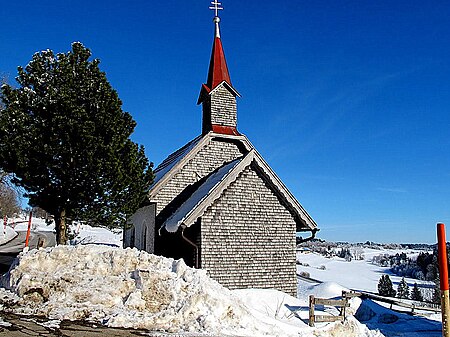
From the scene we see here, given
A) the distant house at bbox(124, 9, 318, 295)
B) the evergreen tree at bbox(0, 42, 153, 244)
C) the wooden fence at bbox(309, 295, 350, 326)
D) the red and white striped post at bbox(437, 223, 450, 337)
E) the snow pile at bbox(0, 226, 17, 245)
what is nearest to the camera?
the red and white striped post at bbox(437, 223, 450, 337)

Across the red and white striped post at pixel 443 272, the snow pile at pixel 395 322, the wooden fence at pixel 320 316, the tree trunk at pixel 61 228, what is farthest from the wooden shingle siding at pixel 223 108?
the red and white striped post at pixel 443 272

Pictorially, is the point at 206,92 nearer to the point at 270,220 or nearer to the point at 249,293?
the point at 270,220

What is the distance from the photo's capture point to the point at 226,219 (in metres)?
17.0

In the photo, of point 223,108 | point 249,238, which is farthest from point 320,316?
point 223,108

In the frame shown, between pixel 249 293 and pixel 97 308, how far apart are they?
704 cm

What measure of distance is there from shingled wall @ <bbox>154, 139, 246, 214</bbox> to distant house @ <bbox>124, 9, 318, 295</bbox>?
0.05 meters

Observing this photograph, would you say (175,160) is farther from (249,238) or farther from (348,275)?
(348,275)

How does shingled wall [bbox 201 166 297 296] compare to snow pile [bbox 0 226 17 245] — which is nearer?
shingled wall [bbox 201 166 297 296]

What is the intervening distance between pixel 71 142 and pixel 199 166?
6781mm

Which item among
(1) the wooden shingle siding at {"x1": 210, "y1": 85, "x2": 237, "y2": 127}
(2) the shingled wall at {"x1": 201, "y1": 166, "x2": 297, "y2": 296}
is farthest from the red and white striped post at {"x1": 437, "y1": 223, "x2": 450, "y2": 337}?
(1) the wooden shingle siding at {"x1": 210, "y1": 85, "x2": 237, "y2": 127}

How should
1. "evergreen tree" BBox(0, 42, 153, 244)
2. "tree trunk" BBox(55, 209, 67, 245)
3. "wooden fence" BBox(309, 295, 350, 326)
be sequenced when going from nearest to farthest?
"wooden fence" BBox(309, 295, 350, 326)
"evergreen tree" BBox(0, 42, 153, 244)
"tree trunk" BBox(55, 209, 67, 245)

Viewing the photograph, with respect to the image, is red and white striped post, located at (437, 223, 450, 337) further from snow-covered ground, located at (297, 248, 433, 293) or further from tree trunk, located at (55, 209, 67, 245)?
snow-covered ground, located at (297, 248, 433, 293)

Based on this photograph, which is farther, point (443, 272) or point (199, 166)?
point (199, 166)

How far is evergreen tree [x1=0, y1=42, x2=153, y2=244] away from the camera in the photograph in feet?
50.9
